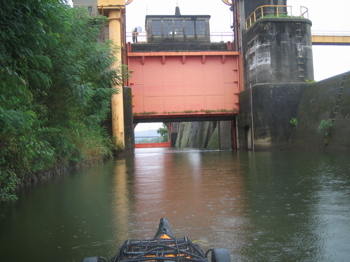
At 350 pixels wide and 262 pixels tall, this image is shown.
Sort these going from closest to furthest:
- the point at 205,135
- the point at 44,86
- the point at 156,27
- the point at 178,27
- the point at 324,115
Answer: the point at 44,86 → the point at 324,115 → the point at 178,27 → the point at 156,27 → the point at 205,135

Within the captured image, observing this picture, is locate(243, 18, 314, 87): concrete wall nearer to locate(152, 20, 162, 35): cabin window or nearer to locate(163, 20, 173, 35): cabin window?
locate(163, 20, 173, 35): cabin window

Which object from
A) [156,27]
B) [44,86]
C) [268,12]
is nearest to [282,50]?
[268,12]

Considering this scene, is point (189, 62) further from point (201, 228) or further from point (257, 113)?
point (201, 228)

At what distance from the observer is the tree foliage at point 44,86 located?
348cm

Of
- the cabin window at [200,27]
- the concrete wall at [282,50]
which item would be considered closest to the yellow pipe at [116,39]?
the concrete wall at [282,50]

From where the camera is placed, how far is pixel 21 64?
13.2 ft

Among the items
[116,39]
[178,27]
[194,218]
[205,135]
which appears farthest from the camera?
[205,135]

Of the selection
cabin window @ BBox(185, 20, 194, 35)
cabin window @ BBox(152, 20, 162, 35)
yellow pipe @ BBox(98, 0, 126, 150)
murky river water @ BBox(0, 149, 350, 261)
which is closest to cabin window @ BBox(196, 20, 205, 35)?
cabin window @ BBox(185, 20, 194, 35)

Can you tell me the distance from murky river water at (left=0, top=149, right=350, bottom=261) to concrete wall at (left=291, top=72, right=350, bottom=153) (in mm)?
8544

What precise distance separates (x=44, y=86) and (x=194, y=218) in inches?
200

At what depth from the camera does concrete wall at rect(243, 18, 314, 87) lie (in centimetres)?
2020

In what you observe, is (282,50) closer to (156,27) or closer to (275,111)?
(275,111)

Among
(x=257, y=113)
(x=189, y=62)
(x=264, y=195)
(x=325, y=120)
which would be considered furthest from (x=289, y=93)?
(x=264, y=195)

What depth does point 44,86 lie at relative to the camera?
7945mm
